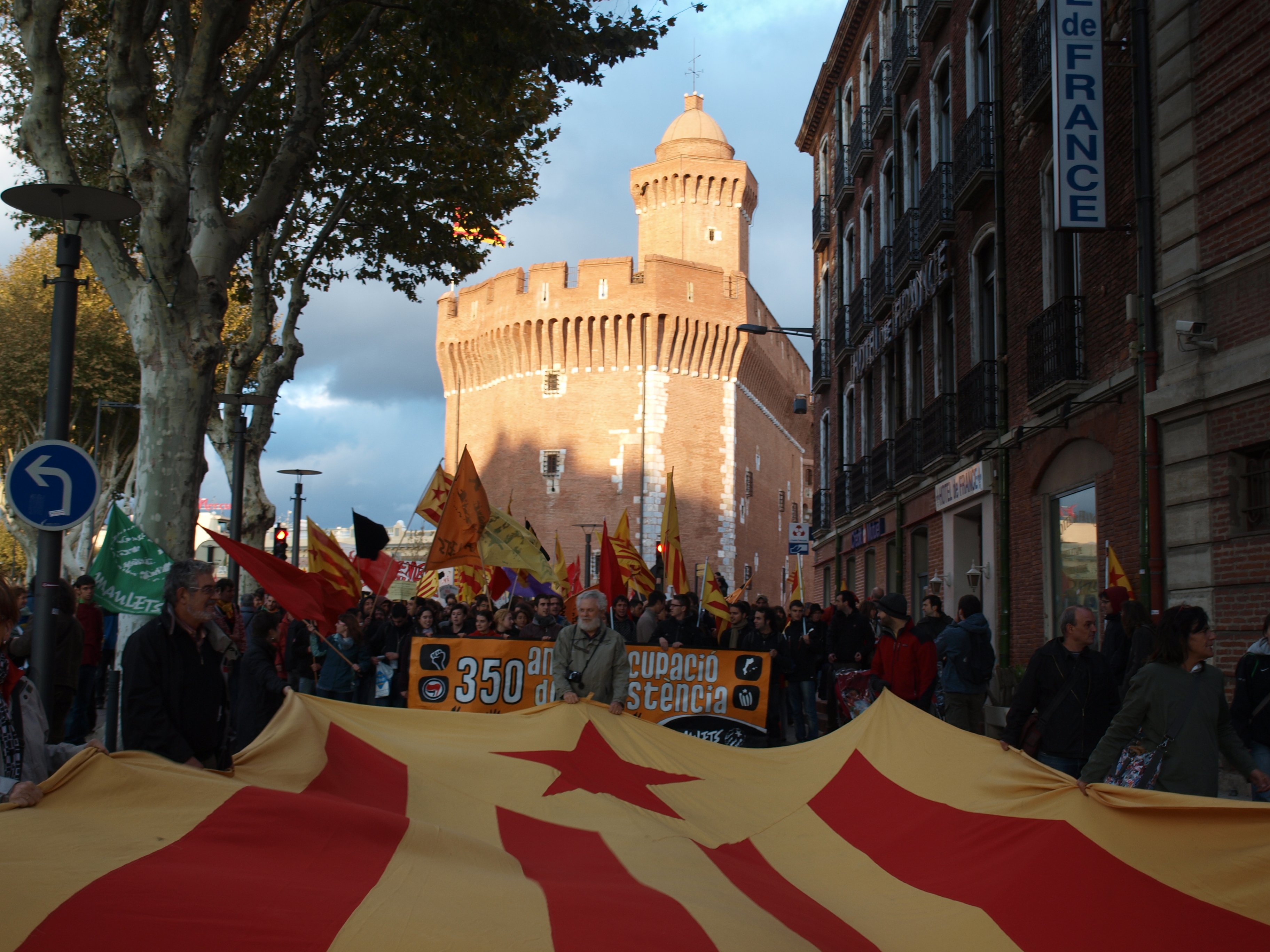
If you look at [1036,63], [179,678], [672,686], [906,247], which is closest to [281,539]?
[906,247]

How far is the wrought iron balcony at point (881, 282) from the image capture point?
23.4 meters

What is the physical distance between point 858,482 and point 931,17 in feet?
33.7

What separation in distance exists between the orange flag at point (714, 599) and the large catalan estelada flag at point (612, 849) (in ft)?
31.0

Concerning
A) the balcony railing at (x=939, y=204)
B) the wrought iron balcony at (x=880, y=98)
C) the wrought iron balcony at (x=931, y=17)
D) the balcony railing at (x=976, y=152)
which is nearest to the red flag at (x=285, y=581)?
the balcony railing at (x=976, y=152)

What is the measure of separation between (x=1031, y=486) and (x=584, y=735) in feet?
33.1

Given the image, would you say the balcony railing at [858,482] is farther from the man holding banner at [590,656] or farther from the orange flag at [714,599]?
the man holding banner at [590,656]

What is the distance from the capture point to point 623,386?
54.4 m

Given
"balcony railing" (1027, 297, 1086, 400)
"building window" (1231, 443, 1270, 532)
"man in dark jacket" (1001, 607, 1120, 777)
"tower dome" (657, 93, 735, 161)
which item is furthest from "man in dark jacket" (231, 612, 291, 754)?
"tower dome" (657, 93, 735, 161)

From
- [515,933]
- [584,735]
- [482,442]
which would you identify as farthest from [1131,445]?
[482,442]

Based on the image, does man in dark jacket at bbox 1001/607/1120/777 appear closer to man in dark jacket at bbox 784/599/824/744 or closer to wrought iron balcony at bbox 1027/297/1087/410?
man in dark jacket at bbox 784/599/824/744

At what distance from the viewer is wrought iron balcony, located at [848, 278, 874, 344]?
2544 centimetres

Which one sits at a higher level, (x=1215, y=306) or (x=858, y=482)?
(x=858, y=482)

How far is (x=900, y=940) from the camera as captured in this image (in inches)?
169

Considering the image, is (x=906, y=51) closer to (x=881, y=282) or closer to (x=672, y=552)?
(x=881, y=282)
